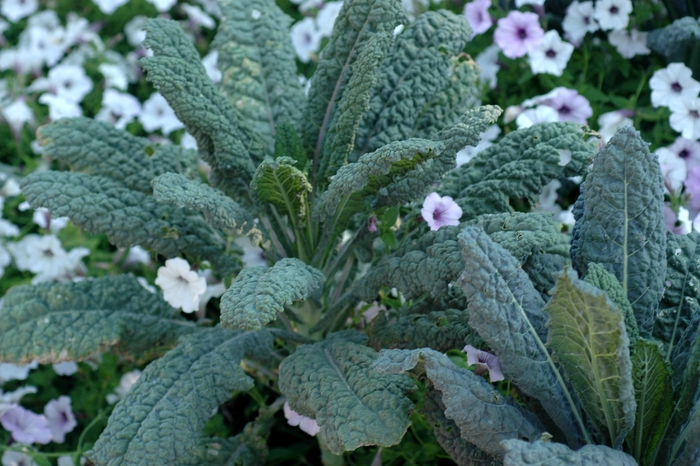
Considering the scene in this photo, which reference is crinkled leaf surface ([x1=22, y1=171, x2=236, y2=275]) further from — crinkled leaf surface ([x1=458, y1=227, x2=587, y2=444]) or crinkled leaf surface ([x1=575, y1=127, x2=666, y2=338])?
crinkled leaf surface ([x1=575, y1=127, x2=666, y2=338])

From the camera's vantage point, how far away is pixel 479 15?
2305 mm

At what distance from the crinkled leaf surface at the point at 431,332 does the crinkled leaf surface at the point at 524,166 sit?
0.84 feet

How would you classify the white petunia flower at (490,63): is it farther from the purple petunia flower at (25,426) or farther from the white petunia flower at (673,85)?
the purple petunia flower at (25,426)

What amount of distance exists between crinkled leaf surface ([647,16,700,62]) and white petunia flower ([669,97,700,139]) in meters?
0.17

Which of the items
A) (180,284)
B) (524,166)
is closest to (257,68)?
(180,284)

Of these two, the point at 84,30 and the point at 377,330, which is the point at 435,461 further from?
the point at 84,30

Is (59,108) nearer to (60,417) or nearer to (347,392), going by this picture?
(60,417)

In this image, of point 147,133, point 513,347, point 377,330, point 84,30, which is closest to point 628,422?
point 513,347

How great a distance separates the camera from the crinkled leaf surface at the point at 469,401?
115 cm

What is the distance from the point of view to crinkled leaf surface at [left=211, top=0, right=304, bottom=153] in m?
1.80

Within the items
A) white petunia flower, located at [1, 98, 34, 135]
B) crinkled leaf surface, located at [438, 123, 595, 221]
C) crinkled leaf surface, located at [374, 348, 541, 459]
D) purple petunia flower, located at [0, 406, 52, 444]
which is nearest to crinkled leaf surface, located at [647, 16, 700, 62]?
crinkled leaf surface, located at [438, 123, 595, 221]

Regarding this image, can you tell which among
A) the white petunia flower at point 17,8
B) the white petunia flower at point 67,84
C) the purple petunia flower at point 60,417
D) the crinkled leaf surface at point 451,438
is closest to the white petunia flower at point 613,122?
the crinkled leaf surface at point 451,438

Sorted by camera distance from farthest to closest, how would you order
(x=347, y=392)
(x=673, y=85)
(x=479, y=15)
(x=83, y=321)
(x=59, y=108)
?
1. (x=59, y=108)
2. (x=479, y=15)
3. (x=673, y=85)
4. (x=83, y=321)
5. (x=347, y=392)

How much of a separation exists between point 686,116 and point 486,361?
105cm
